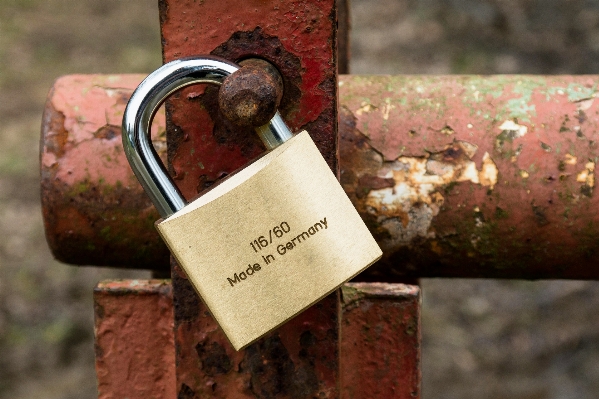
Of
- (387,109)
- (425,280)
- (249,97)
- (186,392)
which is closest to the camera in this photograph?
(249,97)

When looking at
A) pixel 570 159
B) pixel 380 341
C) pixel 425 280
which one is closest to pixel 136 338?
pixel 380 341

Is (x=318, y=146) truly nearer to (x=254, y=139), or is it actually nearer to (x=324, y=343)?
(x=254, y=139)

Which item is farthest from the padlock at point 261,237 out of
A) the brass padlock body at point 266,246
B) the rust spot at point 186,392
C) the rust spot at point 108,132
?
the rust spot at point 108,132

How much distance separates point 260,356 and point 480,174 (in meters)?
0.28

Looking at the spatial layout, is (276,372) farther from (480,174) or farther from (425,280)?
(425,280)

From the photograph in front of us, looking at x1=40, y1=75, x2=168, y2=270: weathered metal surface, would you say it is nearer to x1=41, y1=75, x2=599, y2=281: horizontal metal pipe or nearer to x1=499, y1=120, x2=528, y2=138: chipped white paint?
x1=41, y1=75, x2=599, y2=281: horizontal metal pipe

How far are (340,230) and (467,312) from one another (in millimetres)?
2202

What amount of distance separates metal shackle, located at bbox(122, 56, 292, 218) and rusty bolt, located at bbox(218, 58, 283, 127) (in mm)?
17

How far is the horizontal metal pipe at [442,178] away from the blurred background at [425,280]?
182cm

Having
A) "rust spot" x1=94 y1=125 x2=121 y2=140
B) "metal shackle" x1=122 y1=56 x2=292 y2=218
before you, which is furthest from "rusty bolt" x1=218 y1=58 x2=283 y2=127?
"rust spot" x1=94 y1=125 x2=121 y2=140

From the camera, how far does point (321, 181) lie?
510mm

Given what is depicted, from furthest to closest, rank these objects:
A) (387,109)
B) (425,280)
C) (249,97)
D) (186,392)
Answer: (425,280) < (387,109) < (186,392) < (249,97)

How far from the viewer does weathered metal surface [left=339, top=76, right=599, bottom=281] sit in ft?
2.17

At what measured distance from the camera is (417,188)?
26.7 inches
